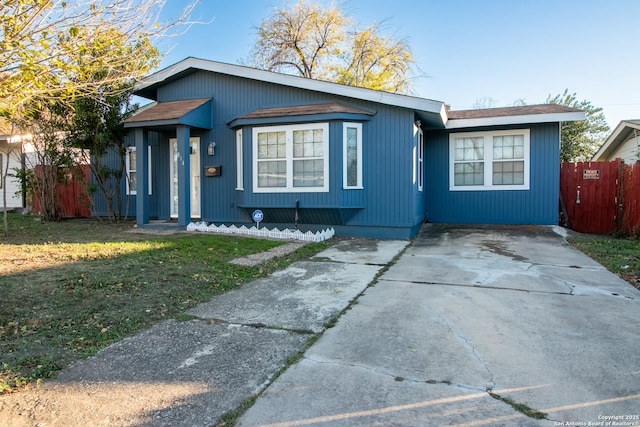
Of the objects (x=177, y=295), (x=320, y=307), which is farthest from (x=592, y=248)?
(x=177, y=295)

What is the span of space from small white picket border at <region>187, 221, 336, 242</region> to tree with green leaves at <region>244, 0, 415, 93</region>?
16.6 m

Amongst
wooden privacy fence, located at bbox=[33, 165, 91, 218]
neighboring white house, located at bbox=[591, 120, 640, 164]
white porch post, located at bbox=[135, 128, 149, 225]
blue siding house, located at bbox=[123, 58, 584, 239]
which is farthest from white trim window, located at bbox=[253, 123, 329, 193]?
neighboring white house, located at bbox=[591, 120, 640, 164]

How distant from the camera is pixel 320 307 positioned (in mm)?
4539

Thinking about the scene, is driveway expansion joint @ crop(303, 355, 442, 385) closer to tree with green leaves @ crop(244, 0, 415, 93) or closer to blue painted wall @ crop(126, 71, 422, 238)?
blue painted wall @ crop(126, 71, 422, 238)

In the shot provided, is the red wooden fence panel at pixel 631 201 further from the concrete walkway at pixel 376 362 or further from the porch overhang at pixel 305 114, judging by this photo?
the porch overhang at pixel 305 114

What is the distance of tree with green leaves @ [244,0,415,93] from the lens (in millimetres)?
24438

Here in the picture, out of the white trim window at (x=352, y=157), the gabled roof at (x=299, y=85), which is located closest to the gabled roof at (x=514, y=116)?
the gabled roof at (x=299, y=85)

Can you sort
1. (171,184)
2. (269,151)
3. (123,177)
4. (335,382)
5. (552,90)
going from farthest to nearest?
(552,90), (123,177), (171,184), (269,151), (335,382)

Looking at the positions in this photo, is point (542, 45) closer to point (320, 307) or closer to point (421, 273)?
point (421, 273)

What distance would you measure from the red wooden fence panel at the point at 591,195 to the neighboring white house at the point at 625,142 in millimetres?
3030

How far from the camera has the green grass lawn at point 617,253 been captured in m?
6.19

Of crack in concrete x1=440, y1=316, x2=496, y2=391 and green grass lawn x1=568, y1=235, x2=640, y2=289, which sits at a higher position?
green grass lawn x1=568, y1=235, x2=640, y2=289

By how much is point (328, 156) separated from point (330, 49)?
1832 cm

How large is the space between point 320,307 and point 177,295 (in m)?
1.70
